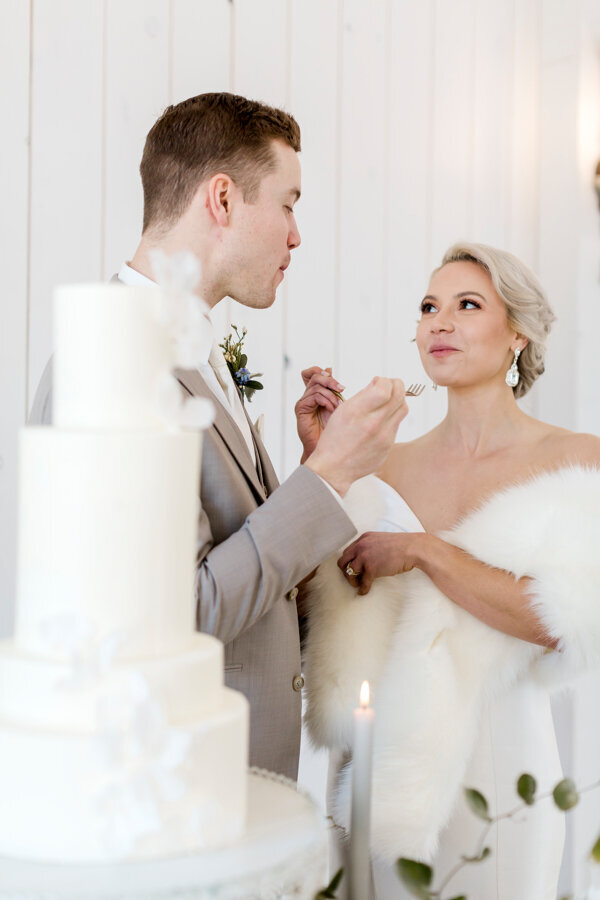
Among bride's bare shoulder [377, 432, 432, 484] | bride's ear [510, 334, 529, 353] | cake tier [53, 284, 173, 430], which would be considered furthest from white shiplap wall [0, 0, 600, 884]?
cake tier [53, 284, 173, 430]

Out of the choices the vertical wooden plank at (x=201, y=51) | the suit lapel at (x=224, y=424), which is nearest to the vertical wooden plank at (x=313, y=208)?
the vertical wooden plank at (x=201, y=51)

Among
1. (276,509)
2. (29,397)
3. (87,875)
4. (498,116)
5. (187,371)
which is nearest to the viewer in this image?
(87,875)

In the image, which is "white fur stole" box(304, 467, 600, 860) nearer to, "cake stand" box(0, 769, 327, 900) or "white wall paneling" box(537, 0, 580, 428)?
"cake stand" box(0, 769, 327, 900)

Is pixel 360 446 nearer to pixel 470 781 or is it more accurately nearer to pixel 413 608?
pixel 413 608

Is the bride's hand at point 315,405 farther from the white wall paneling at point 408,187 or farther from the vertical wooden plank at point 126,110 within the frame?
the white wall paneling at point 408,187

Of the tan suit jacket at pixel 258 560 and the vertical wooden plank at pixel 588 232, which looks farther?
the vertical wooden plank at pixel 588 232

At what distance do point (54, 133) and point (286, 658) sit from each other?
3.57 feet

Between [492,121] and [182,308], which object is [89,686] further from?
[492,121]

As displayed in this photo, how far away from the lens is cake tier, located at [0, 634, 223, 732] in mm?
640

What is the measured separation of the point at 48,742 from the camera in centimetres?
64

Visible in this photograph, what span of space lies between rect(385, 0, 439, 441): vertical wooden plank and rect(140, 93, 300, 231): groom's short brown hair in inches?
41.6

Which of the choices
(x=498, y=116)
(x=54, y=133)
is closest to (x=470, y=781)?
(x=54, y=133)

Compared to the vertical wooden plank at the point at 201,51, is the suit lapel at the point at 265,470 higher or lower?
lower

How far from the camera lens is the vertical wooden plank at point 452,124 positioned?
2.54 metres
